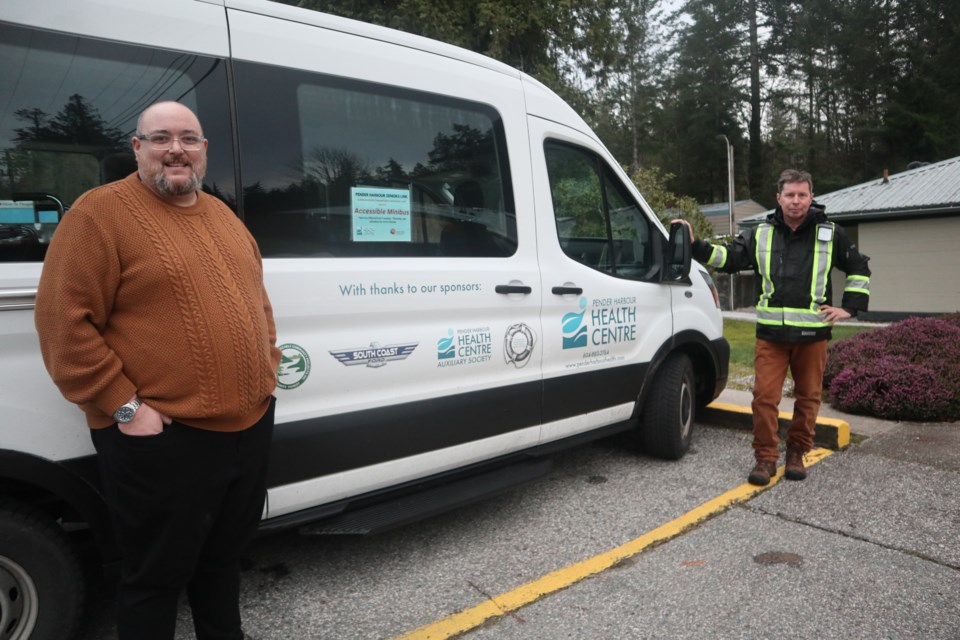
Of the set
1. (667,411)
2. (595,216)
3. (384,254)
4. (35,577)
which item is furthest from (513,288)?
(35,577)

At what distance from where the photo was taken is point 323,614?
263 cm

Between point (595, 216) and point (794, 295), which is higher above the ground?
point (595, 216)

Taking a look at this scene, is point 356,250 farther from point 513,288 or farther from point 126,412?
point 126,412

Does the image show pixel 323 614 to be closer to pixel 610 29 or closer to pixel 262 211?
pixel 262 211

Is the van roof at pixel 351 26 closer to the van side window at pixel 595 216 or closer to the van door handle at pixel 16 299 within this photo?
the van side window at pixel 595 216

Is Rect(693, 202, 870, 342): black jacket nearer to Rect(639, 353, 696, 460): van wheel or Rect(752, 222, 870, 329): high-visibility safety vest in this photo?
Rect(752, 222, 870, 329): high-visibility safety vest

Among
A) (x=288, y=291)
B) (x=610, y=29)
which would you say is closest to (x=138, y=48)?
(x=288, y=291)

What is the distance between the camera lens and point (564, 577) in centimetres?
287

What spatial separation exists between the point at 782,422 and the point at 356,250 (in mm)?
3607

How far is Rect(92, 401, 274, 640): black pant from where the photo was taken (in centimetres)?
171

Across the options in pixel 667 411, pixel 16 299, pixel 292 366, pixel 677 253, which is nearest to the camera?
pixel 16 299

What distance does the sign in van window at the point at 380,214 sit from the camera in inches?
106

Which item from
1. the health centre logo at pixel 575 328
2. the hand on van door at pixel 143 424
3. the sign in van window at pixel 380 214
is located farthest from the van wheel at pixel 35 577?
the health centre logo at pixel 575 328

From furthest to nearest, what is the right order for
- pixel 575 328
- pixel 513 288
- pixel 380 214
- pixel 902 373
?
pixel 902 373, pixel 575 328, pixel 513 288, pixel 380 214
